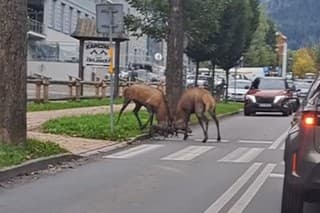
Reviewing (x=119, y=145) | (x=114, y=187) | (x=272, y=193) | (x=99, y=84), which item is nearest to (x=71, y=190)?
(x=114, y=187)

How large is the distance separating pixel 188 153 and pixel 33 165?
434cm

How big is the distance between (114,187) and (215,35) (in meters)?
31.4

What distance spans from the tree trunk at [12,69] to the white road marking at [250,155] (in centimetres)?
415

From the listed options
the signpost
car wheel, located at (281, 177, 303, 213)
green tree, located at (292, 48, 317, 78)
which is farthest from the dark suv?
green tree, located at (292, 48, 317, 78)

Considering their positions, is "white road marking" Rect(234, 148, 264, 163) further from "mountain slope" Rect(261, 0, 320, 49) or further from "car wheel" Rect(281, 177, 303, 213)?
"mountain slope" Rect(261, 0, 320, 49)

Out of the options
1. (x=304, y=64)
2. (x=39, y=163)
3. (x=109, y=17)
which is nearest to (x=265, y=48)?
(x=304, y=64)

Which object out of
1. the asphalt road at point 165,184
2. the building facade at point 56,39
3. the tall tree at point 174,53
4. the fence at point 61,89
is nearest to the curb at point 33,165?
the asphalt road at point 165,184

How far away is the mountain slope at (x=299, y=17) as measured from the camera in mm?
156750

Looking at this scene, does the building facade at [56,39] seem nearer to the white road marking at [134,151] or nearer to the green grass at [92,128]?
the green grass at [92,128]

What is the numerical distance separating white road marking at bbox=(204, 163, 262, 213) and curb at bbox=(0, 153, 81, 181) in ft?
10.7

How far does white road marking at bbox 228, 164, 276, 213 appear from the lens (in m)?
9.76

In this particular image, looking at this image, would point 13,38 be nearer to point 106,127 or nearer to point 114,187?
point 114,187

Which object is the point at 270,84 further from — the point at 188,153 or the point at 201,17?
the point at 188,153

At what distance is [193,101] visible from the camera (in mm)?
19609
